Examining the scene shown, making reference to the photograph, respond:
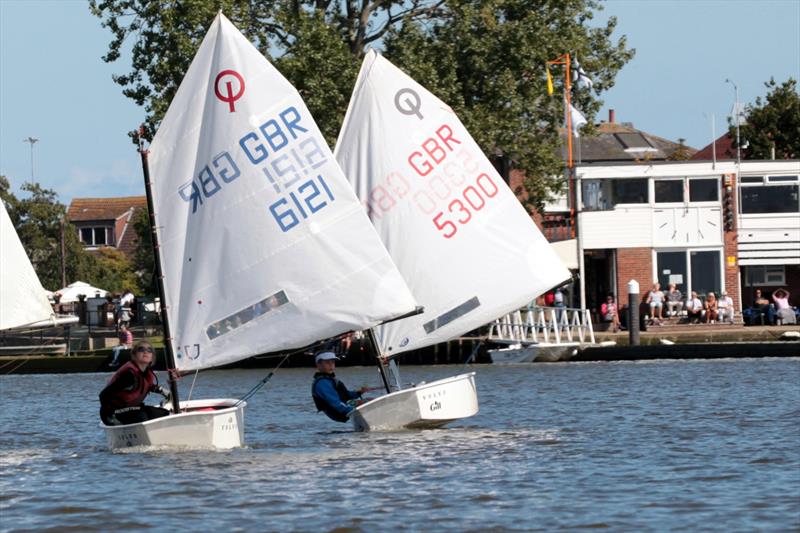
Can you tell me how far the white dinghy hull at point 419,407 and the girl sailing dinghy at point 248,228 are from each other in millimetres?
1497

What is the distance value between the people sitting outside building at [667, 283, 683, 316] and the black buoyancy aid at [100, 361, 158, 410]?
3512 centimetres

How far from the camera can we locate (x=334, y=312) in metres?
23.9

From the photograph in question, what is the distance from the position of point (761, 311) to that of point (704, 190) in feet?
16.8

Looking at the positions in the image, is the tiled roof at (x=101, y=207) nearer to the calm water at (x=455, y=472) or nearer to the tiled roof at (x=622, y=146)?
the tiled roof at (x=622, y=146)

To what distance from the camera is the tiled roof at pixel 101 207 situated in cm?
11956

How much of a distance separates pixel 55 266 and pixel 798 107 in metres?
38.7

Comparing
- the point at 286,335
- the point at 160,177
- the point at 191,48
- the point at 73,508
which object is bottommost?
the point at 73,508

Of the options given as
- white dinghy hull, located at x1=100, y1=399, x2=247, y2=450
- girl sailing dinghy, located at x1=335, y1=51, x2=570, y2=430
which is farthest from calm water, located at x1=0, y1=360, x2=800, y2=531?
girl sailing dinghy, located at x1=335, y1=51, x2=570, y2=430

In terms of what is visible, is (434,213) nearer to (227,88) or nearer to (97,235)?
(227,88)

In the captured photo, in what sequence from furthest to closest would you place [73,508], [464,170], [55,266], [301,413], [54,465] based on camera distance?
[55,266] < [301,413] < [464,170] < [54,465] < [73,508]

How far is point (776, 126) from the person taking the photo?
8438cm

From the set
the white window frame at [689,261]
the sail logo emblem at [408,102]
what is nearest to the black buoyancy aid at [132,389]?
the sail logo emblem at [408,102]

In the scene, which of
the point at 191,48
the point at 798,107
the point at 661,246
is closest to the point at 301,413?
the point at 191,48

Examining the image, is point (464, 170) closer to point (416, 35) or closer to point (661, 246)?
point (416, 35)
